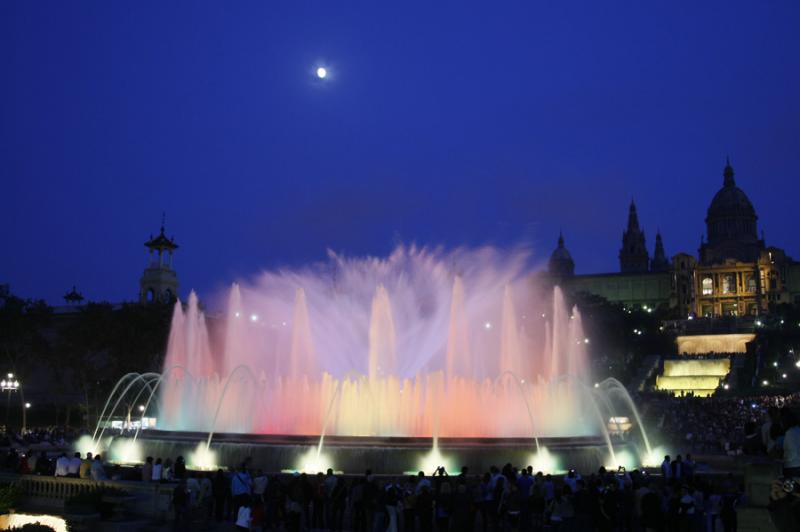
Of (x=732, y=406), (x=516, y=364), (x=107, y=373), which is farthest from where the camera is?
(x=107, y=373)

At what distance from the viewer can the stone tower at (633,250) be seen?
185 metres

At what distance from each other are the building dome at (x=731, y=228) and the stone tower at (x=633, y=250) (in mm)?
25704

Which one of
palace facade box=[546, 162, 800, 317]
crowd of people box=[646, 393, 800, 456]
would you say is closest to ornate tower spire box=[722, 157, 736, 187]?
palace facade box=[546, 162, 800, 317]

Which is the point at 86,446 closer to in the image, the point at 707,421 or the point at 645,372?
the point at 707,421

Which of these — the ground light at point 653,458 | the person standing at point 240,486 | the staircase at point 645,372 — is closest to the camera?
the person standing at point 240,486

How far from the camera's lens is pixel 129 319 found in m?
53.2

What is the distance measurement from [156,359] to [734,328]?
270 feet

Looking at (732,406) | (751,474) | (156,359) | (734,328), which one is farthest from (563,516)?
(734,328)

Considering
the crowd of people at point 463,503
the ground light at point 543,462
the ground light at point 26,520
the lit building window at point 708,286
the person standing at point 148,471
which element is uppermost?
the lit building window at point 708,286

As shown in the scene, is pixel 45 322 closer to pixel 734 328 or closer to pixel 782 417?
pixel 782 417

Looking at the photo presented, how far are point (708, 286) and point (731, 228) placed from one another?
62.7 ft

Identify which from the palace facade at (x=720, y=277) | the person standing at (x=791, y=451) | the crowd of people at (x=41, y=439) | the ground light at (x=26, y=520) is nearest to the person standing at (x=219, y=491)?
the ground light at (x=26, y=520)

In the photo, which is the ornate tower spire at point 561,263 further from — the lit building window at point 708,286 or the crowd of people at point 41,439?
the crowd of people at point 41,439

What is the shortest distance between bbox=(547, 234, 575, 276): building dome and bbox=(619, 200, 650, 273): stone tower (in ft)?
50.6
